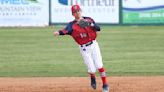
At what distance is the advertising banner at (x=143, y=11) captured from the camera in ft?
102

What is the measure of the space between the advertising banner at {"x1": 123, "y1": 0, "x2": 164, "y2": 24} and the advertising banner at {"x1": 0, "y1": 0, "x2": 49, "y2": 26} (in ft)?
13.2

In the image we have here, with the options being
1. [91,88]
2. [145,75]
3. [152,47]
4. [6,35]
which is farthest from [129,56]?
[6,35]

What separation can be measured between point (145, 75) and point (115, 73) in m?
0.85

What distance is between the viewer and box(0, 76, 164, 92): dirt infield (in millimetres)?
12234

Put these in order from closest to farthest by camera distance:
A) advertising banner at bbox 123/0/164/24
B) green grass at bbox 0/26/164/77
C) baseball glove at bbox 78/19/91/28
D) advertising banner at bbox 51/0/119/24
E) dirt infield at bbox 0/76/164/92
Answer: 1. baseball glove at bbox 78/19/91/28
2. dirt infield at bbox 0/76/164/92
3. green grass at bbox 0/26/164/77
4. advertising banner at bbox 51/0/119/24
5. advertising banner at bbox 123/0/164/24

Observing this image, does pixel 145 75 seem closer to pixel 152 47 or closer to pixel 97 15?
pixel 152 47

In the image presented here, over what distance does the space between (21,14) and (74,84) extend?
720 inches

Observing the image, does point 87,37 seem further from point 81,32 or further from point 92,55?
point 92,55

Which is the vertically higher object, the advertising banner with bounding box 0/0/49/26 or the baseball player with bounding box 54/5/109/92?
the baseball player with bounding box 54/5/109/92

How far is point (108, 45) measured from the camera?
73.5 feet

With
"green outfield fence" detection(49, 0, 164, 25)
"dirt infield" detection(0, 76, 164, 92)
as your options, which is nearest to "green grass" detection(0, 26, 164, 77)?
"dirt infield" detection(0, 76, 164, 92)

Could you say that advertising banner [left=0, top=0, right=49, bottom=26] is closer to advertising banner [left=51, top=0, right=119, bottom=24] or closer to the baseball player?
advertising banner [left=51, top=0, right=119, bottom=24]

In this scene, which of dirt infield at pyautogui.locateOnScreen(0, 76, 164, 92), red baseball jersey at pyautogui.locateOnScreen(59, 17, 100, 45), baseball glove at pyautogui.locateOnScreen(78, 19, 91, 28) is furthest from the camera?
dirt infield at pyautogui.locateOnScreen(0, 76, 164, 92)

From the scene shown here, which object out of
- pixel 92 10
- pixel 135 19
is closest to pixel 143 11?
pixel 135 19
